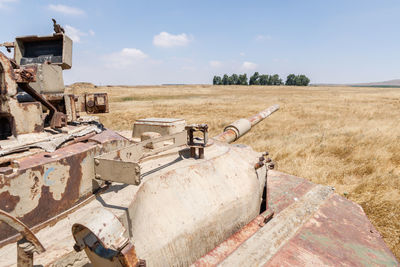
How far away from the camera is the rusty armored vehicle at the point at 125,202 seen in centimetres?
199

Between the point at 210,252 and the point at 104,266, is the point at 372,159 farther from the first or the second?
the point at 104,266

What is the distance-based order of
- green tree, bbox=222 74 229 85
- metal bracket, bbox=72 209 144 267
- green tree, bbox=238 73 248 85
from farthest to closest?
1. green tree, bbox=222 74 229 85
2. green tree, bbox=238 73 248 85
3. metal bracket, bbox=72 209 144 267

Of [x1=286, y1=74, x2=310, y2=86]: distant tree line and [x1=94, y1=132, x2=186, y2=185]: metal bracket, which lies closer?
[x1=94, y1=132, x2=186, y2=185]: metal bracket

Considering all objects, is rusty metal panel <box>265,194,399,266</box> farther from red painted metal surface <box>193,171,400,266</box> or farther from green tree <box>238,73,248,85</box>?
green tree <box>238,73,248,85</box>

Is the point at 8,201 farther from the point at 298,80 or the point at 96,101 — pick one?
the point at 298,80

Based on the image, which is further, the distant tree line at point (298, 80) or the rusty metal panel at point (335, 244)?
the distant tree line at point (298, 80)

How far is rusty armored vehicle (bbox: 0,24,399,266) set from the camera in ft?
6.52

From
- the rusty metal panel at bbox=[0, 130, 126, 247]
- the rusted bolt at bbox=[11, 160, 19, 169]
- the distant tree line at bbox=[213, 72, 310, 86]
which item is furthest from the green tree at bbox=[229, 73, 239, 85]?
the rusted bolt at bbox=[11, 160, 19, 169]

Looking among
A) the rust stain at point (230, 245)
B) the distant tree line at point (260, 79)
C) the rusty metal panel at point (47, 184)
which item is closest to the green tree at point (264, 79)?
the distant tree line at point (260, 79)

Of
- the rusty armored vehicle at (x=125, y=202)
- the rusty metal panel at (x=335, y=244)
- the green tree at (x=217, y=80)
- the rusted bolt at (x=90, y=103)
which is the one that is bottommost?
the rusty metal panel at (x=335, y=244)

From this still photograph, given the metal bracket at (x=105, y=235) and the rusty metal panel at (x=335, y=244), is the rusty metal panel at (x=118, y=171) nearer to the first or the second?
the metal bracket at (x=105, y=235)

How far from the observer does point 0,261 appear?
74.0 inches

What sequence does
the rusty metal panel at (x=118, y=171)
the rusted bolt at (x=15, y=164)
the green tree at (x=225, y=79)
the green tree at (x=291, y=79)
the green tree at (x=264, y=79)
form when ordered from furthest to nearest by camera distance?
the green tree at (x=291, y=79) → the green tree at (x=225, y=79) → the green tree at (x=264, y=79) → the rusty metal panel at (x=118, y=171) → the rusted bolt at (x=15, y=164)

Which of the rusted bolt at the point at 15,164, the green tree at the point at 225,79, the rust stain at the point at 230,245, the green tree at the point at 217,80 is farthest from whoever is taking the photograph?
the green tree at the point at 217,80
